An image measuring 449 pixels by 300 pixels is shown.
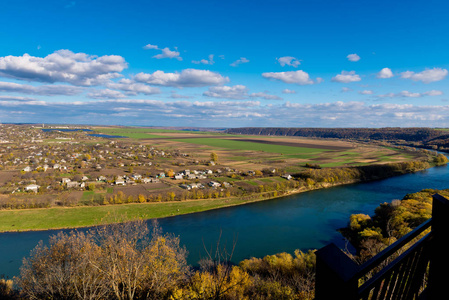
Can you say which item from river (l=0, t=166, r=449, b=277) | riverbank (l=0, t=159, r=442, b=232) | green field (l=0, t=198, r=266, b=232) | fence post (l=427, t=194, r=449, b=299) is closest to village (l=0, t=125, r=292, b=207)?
riverbank (l=0, t=159, r=442, b=232)

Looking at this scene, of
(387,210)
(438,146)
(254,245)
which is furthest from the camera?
(438,146)

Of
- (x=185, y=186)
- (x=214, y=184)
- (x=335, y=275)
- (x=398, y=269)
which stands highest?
(x=335, y=275)

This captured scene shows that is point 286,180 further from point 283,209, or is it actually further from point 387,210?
point 387,210

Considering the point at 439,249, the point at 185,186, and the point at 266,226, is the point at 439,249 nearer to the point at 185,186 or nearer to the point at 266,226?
the point at 266,226

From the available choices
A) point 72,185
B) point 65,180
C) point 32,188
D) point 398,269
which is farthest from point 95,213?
point 398,269

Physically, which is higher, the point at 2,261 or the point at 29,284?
the point at 29,284

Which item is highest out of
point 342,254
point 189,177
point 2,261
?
point 342,254

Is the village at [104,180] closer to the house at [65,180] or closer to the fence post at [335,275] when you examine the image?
the house at [65,180]

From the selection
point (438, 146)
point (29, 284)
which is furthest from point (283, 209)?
point (438, 146)
